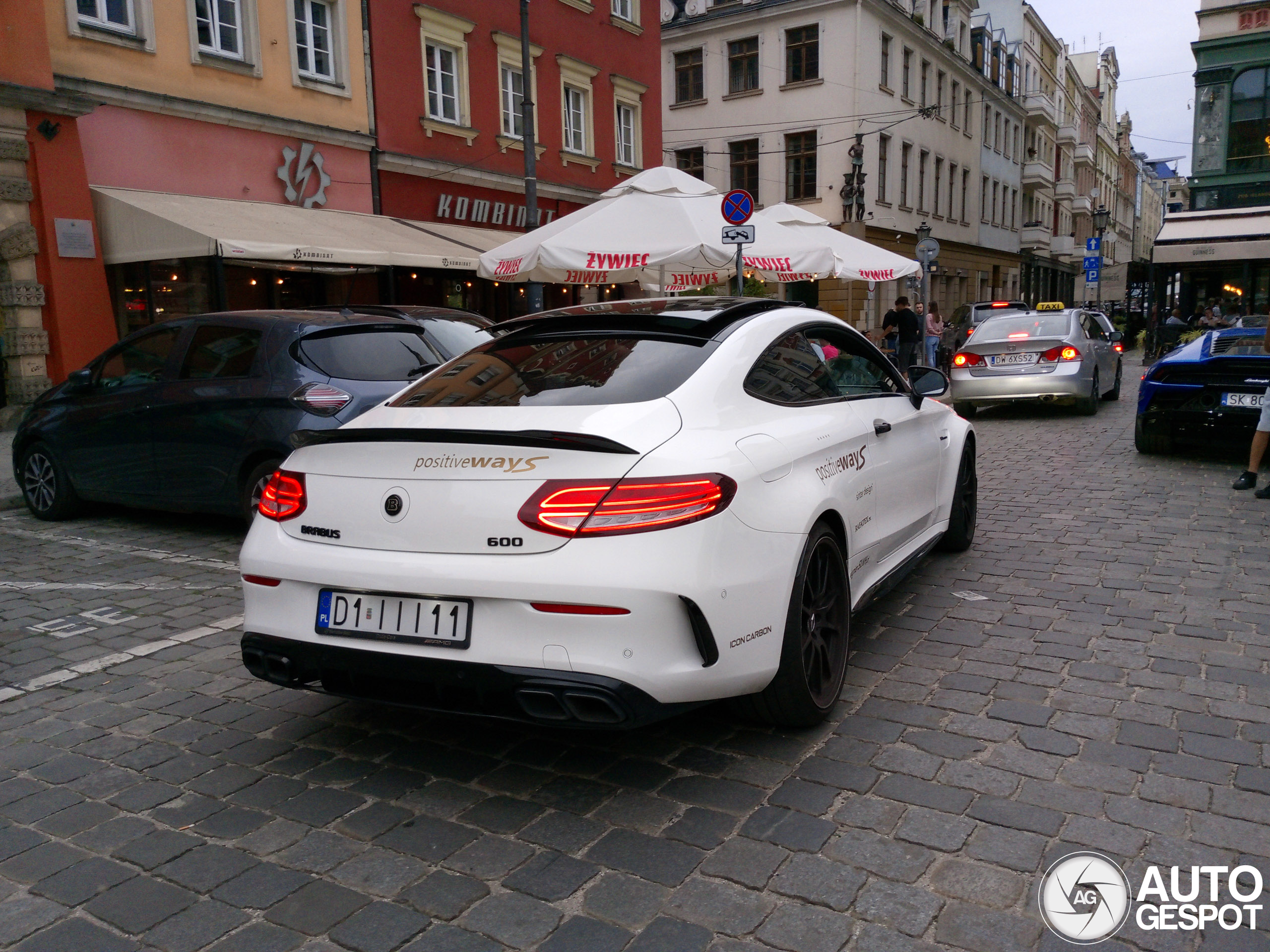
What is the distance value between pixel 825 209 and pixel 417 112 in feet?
64.6

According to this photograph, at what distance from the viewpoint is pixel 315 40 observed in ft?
58.1

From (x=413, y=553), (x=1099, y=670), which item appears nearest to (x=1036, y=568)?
(x=1099, y=670)

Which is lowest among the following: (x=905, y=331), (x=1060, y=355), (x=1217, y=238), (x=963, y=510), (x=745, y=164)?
(x=963, y=510)

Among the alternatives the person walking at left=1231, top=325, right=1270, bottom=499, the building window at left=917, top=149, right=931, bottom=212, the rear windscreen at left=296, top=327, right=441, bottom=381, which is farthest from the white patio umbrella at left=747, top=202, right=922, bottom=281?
the building window at left=917, top=149, right=931, bottom=212

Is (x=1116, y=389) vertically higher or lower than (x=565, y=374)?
lower

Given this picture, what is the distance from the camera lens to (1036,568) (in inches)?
239

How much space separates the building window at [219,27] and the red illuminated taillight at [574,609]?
51.0 ft

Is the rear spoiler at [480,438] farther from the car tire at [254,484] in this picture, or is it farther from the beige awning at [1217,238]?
the beige awning at [1217,238]

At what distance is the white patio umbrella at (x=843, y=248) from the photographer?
1336 cm

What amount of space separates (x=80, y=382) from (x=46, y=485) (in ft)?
3.11

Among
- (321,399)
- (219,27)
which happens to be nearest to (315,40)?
(219,27)

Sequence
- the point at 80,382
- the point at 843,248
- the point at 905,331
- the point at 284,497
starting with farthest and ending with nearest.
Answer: the point at 905,331 < the point at 843,248 < the point at 80,382 < the point at 284,497

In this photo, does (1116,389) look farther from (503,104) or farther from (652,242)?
(503,104)

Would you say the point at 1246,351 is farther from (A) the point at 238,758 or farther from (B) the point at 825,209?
(B) the point at 825,209
